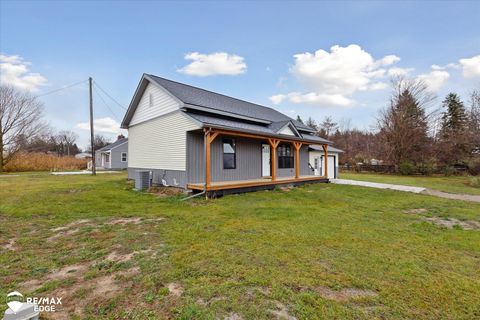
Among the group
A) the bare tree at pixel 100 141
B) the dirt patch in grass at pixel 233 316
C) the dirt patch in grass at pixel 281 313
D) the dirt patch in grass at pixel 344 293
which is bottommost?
the dirt patch in grass at pixel 344 293

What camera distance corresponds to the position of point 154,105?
11.5 meters

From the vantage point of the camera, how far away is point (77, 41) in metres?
13.3

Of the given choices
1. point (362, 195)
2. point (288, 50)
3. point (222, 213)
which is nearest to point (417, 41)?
point (288, 50)

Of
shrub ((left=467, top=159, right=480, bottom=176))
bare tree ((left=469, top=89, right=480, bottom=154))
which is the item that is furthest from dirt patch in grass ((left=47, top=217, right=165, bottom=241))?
shrub ((left=467, top=159, right=480, bottom=176))

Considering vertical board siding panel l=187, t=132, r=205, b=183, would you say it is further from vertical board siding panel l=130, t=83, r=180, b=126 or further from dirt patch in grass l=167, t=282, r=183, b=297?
dirt patch in grass l=167, t=282, r=183, b=297

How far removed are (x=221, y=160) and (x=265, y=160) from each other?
3241 mm

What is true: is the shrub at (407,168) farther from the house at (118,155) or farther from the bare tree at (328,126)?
the house at (118,155)

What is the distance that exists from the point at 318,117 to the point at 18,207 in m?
42.3

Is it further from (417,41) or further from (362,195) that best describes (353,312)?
(417,41)

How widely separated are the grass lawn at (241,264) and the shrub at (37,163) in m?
24.5

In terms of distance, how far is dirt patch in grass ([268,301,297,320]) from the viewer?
2152mm

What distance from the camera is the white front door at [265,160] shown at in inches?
500

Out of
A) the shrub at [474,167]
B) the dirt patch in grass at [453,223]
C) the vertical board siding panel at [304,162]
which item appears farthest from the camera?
the shrub at [474,167]

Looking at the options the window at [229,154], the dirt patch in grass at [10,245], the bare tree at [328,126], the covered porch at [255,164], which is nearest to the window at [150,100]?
the covered porch at [255,164]
